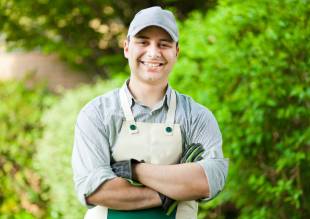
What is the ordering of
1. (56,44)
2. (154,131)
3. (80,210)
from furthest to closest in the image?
(56,44)
(80,210)
(154,131)

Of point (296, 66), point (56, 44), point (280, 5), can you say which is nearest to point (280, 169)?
point (296, 66)

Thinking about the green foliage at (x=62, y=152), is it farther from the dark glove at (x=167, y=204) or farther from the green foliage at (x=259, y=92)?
the dark glove at (x=167, y=204)

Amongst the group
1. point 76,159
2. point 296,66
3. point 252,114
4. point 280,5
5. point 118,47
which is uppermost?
point 118,47

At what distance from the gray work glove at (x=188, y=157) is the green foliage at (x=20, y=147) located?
3065 millimetres

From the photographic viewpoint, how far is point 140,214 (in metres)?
2.64

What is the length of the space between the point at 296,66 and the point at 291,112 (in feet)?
1.12

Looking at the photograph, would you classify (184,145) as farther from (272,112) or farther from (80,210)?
(80,210)

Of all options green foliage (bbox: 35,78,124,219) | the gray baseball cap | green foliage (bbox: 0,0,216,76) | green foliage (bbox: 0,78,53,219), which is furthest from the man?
green foliage (bbox: 0,0,216,76)

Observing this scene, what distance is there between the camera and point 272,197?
195 inches

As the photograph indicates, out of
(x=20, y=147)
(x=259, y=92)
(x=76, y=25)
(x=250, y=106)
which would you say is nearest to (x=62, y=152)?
(x=20, y=147)

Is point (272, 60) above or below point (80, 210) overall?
above

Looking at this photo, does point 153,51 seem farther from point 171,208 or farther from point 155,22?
point 171,208

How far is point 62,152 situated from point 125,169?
4.20 metres

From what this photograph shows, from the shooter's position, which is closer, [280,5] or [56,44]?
[280,5]
